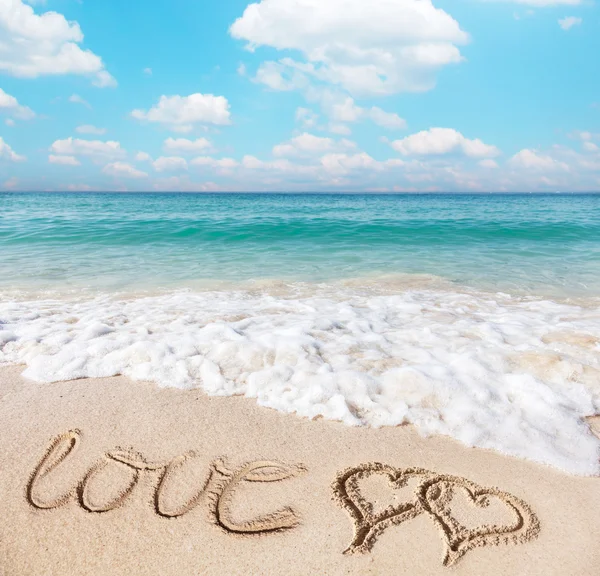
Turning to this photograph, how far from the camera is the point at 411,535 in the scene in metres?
2.14

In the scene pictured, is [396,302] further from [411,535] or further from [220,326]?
[411,535]

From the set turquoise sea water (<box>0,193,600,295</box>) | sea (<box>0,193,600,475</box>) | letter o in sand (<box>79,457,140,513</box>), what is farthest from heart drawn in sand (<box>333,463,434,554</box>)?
turquoise sea water (<box>0,193,600,295</box>)

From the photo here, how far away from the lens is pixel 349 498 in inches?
93.3

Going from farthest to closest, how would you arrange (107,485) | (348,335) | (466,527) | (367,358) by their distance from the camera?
(348,335)
(367,358)
(107,485)
(466,527)

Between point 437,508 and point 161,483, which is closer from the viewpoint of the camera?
point 437,508

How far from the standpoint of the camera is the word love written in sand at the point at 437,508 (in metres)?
2.12

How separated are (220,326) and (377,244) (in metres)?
10.0

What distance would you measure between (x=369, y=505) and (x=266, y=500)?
0.57m

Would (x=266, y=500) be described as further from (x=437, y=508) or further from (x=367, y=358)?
(x=367, y=358)

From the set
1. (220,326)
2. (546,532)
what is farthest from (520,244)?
(546,532)

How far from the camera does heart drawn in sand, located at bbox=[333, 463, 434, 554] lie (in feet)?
7.00

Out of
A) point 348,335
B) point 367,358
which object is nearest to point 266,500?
point 367,358

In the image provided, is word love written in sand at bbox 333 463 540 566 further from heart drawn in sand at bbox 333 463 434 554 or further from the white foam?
the white foam

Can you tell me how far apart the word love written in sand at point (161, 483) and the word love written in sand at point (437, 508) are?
34 cm
